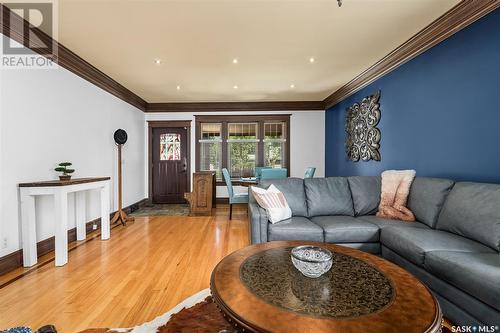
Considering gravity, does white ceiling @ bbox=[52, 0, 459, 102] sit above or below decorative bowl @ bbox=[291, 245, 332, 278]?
above

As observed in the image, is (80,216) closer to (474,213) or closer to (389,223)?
(389,223)

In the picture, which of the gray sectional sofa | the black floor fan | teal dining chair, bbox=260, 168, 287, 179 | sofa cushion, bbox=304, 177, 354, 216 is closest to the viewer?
the gray sectional sofa

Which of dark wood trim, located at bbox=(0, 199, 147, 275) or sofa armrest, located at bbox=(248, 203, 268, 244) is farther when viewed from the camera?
sofa armrest, located at bbox=(248, 203, 268, 244)

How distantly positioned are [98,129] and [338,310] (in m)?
4.69

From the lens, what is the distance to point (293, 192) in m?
3.19

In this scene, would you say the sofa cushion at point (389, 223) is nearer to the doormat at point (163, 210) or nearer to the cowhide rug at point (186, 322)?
the cowhide rug at point (186, 322)

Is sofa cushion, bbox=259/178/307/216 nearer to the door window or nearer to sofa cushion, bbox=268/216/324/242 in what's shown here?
sofa cushion, bbox=268/216/324/242

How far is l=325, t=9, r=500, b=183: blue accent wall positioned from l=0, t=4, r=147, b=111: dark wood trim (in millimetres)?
4806

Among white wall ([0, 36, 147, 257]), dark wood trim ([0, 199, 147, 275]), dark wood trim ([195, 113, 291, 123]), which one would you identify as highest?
dark wood trim ([195, 113, 291, 123])

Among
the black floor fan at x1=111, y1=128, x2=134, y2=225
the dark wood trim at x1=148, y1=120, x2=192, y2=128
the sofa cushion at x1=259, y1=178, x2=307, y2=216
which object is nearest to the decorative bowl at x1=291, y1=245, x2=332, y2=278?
the sofa cushion at x1=259, y1=178, x2=307, y2=216

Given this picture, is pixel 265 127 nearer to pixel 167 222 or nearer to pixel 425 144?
pixel 167 222

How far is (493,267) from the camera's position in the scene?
1487 millimetres

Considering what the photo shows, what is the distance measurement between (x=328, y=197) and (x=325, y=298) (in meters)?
2.15

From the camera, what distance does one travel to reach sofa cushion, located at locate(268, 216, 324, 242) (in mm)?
2564
